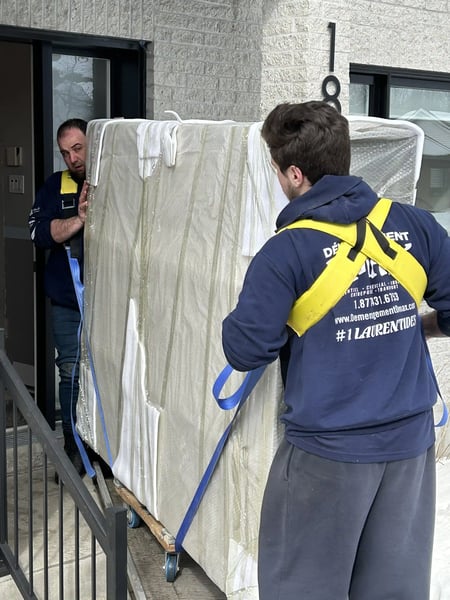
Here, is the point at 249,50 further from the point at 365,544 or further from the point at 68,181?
the point at 365,544

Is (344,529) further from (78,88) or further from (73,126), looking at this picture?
(78,88)

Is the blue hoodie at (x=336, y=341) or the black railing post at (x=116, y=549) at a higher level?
the blue hoodie at (x=336, y=341)

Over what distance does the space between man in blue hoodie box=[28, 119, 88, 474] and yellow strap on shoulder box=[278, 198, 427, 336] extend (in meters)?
2.36

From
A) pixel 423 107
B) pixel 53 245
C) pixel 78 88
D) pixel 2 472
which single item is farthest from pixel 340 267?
pixel 423 107

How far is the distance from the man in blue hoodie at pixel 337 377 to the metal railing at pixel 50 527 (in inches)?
17.2

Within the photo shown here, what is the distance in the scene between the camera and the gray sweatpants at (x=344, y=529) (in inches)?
88.9

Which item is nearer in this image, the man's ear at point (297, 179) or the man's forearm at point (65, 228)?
the man's ear at point (297, 179)

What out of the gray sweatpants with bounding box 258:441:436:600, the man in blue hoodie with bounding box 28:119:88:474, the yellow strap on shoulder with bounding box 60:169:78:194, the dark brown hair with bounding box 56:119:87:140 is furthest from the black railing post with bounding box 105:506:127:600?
the dark brown hair with bounding box 56:119:87:140

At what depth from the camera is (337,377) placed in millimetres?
2215

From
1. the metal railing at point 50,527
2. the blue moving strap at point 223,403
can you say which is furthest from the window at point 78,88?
the blue moving strap at point 223,403

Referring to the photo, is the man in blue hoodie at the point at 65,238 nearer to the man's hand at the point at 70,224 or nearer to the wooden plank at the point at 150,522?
the man's hand at the point at 70,224

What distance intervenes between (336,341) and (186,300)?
1134 mm

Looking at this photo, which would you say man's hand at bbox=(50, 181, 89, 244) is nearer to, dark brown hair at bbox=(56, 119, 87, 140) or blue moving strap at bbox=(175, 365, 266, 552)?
dark brown hair at bbox=(56, 119, 87, 140)

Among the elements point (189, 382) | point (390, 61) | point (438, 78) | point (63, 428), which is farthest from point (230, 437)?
point (438, 78)
